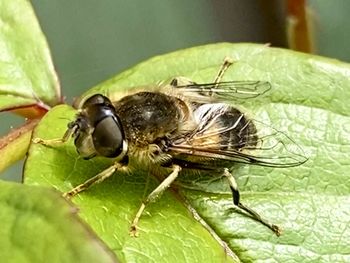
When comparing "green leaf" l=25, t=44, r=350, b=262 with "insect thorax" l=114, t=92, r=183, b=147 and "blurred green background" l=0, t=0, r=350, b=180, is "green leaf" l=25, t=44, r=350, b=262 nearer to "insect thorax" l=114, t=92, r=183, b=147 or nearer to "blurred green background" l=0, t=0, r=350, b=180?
"insect thorax" l=114, t=92, r=183, b=147

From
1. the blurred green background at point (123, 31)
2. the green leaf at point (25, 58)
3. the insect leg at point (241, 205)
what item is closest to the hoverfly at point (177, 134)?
the insect leg at point (241, 205)

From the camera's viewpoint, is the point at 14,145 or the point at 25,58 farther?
the point at 25,58

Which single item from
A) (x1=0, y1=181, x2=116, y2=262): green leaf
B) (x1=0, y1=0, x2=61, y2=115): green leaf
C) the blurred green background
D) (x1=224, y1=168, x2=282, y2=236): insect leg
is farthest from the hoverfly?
the blurred green background

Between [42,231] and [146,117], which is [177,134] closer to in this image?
[146,117]

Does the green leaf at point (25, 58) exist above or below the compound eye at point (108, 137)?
above

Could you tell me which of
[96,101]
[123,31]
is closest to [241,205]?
[96,101]

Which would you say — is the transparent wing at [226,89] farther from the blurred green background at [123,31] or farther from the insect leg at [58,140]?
the blurred green background at [123,31]

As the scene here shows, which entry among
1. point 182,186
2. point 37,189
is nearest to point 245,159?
point 182,186

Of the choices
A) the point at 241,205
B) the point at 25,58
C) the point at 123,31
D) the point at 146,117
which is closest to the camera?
the point at 241,205
